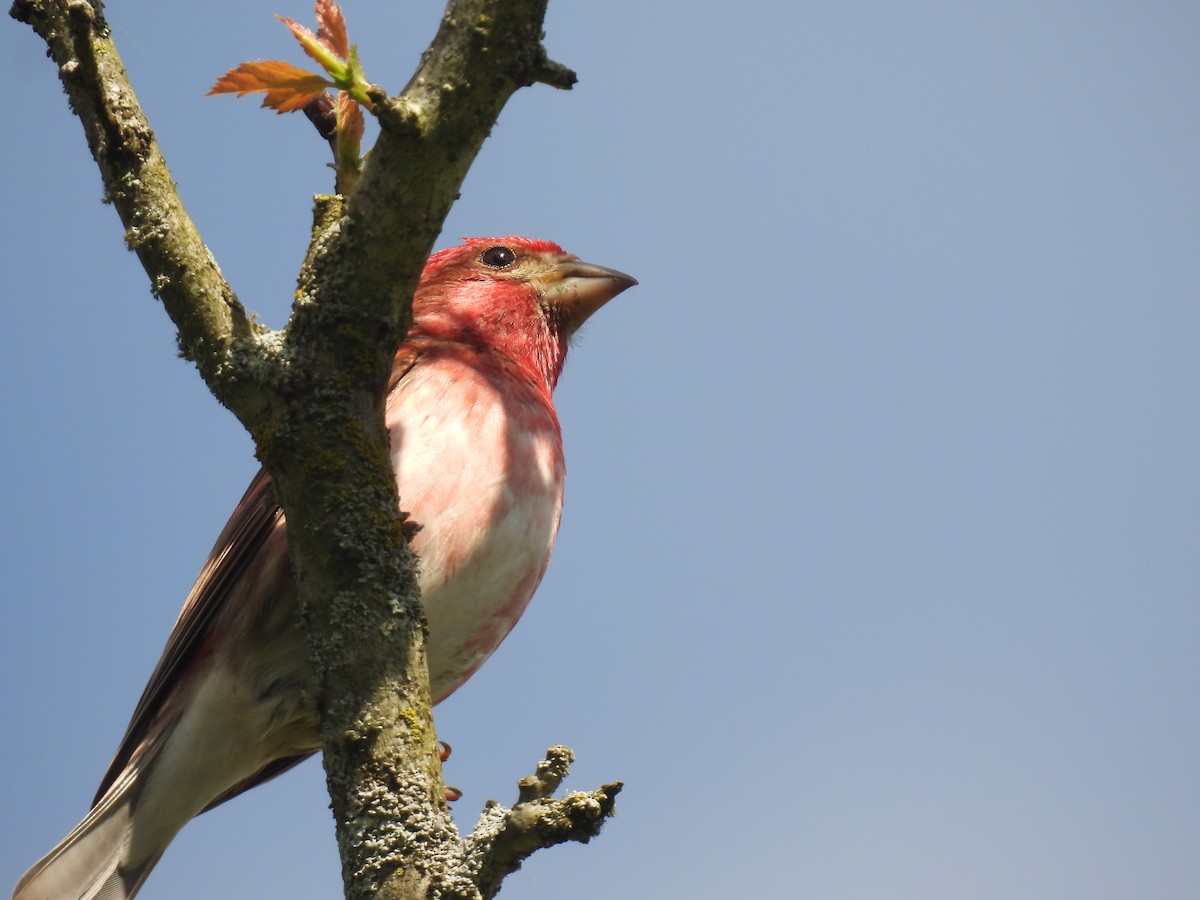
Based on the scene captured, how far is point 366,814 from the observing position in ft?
10.1

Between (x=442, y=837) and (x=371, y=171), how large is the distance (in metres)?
1.62

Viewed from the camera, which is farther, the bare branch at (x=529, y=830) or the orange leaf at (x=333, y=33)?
the orange leaf at (x=333, y=33)

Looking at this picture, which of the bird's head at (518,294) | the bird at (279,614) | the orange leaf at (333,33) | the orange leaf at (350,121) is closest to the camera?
the orange leaf at (333,33)

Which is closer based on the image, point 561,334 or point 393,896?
point 393,896

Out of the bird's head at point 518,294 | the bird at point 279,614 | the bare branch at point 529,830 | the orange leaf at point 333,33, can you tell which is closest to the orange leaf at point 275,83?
the orange leaf at point 333,33

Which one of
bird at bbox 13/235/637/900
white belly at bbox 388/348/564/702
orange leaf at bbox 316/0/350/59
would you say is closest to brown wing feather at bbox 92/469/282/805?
bird at bbox 13/235/637/900

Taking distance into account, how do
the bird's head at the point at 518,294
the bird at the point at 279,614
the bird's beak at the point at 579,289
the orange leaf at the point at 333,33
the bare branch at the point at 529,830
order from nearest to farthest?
the bare branch at the point at 529,830 → the orange leaf at the point at 333,33 → the bird at the point at 279,614 → the bird's head at the point at 518,294 → the bird's beak at the point at 579,289

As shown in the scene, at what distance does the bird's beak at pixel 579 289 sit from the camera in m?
5.82

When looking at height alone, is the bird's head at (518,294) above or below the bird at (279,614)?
above

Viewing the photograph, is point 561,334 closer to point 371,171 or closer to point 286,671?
point 286,671

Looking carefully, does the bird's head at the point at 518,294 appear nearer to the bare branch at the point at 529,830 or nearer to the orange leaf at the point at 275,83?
the orange leaf at the point at 275,83

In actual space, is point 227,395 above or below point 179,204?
below

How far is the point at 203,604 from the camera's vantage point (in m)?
4.43

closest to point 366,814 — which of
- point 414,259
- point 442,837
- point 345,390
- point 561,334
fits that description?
point 442,837
